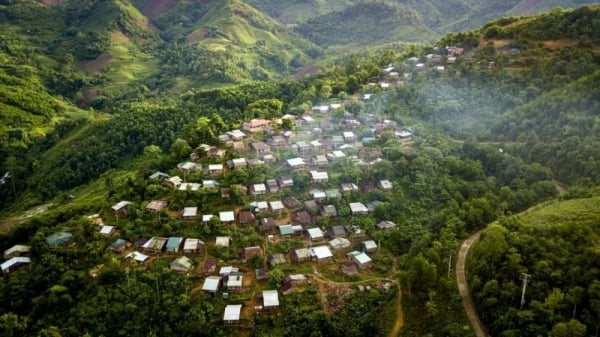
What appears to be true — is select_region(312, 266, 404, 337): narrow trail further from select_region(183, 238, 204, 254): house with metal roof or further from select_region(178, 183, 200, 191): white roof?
select_region(178, 183, 200, 191): white roof

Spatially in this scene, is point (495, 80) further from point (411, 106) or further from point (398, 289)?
point (398, 289)

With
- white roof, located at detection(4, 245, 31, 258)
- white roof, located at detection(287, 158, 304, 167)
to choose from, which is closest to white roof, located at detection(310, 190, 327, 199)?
white roof, located at detection(287, 158, 304, 167)

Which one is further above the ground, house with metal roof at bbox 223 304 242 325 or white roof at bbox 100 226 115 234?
white roof at bbox 100 226 115 234

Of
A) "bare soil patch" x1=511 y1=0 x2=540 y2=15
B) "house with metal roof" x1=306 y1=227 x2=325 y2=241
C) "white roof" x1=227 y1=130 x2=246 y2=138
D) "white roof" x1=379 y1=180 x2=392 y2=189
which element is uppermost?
"bare soil patch" x1=511 y1=0 x2=540 y2=15

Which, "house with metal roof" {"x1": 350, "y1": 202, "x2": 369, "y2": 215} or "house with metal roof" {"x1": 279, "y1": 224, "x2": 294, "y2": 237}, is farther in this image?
"house with metal roof" {"x1": 350, "y1": 202, "x2": 369, "y2": 215}

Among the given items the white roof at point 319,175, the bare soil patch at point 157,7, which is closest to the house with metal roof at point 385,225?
the white roof at point 319,175

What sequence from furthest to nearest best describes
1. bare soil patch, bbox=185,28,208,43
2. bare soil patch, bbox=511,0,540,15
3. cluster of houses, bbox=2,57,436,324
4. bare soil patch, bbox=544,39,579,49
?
1. bare soil patch, bbox=511,0,540,15
2. bare soil patch, bbox=185,28,208,43
3. bare soil patch, bbox=544,39,579,49
4. cluster of houses, bbox=2,57,436,324

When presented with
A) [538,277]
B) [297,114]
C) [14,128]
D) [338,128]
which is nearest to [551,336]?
[538,277]
